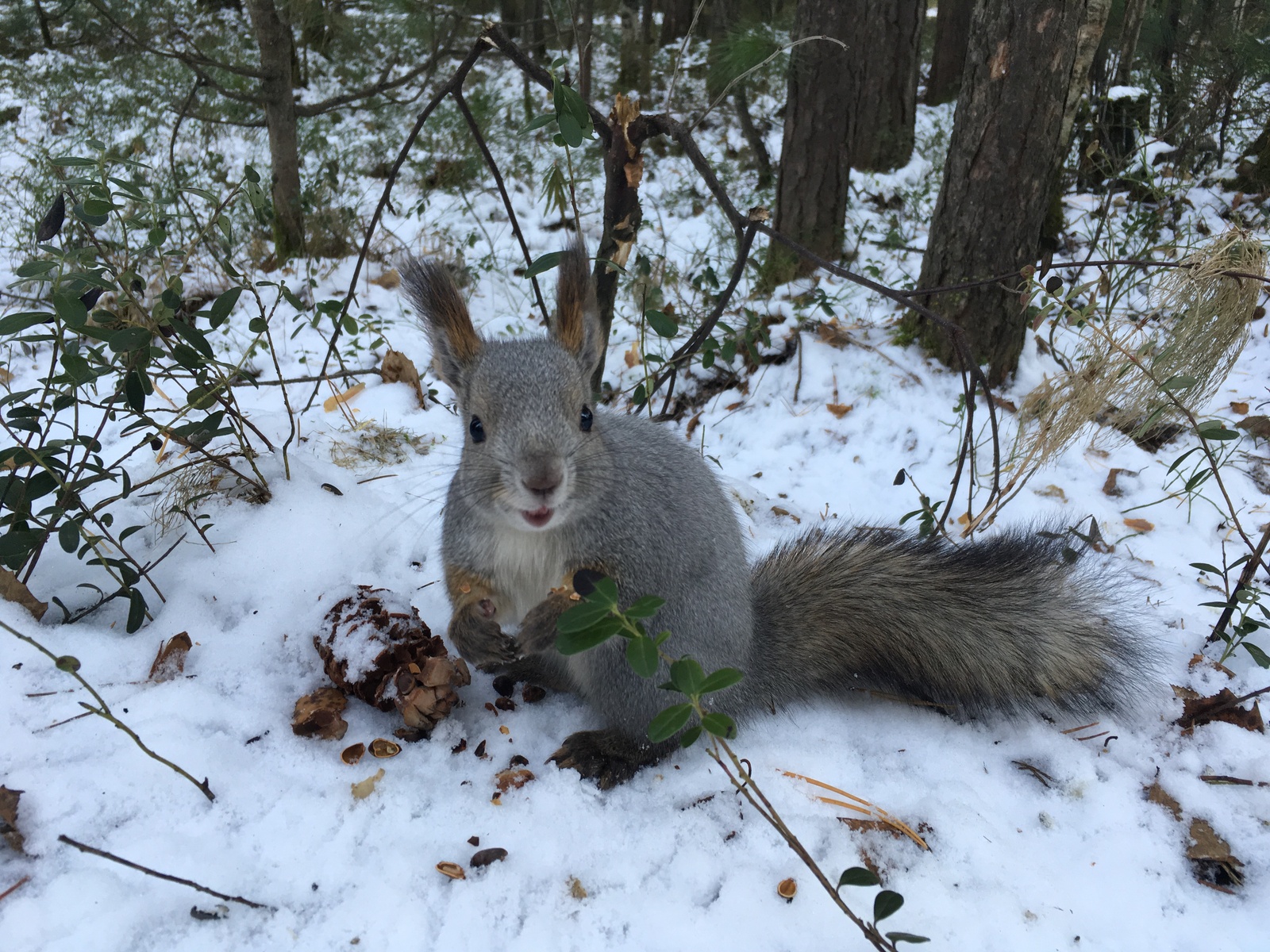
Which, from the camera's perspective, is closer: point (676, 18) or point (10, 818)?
point (10, 818)

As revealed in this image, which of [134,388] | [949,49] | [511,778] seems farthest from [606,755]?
[949,49]

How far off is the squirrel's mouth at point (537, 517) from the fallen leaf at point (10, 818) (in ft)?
3.52

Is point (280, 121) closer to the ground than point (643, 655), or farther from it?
farther from it

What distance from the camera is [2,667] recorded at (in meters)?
1.76

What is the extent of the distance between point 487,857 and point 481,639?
49 centimetres

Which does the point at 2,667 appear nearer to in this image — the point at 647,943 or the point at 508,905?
the point at 508,905

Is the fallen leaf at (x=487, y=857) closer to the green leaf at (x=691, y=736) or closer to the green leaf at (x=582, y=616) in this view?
the green leaf at (x=691, y=736)

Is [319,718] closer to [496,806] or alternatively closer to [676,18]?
[496,806]

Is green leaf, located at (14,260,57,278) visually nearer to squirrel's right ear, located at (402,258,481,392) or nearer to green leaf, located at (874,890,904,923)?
squirrel's right ear, located at (402,258,481,392)

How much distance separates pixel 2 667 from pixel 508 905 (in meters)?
1.22

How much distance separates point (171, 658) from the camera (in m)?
1.94

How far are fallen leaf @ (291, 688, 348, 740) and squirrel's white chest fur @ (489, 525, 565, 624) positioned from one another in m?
0.44

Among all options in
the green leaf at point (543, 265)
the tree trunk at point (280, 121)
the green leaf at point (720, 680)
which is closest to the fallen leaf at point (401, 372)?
the green leaf at point (543, 265)

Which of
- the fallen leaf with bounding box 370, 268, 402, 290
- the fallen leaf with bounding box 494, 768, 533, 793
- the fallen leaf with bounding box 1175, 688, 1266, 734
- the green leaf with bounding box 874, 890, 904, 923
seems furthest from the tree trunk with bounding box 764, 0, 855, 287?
the green leaf with bounding box 874, 890, 904, 923
